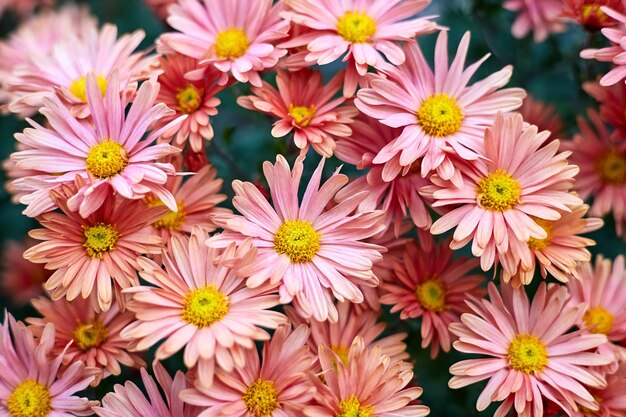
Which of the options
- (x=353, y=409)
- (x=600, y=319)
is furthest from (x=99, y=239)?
(x=600, y=319)

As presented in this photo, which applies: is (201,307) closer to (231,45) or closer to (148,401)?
(148,401)

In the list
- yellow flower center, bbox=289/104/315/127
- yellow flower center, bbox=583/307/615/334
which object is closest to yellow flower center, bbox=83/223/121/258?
yellow flower center, bbox=289/104/315/127

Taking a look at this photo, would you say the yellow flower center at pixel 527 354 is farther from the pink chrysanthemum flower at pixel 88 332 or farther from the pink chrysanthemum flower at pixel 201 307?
the pink chrysanthemum flower at pixel 88 332

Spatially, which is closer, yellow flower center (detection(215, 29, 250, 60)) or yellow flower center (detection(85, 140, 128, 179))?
yellow flower center (detection(85, 140, 128, 179))

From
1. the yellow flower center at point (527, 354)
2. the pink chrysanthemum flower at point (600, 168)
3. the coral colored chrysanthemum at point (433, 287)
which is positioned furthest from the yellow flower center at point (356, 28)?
the yellow flower center at point (527, 354)

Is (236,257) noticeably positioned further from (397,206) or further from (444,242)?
(444,242)

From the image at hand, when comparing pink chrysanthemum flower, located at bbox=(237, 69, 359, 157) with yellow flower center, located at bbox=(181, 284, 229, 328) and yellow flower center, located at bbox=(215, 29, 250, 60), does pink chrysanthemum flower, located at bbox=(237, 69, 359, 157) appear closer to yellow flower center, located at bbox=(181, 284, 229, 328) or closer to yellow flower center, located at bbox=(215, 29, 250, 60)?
yellow flower center, located at bbox=(215, 29, 250, 60)
